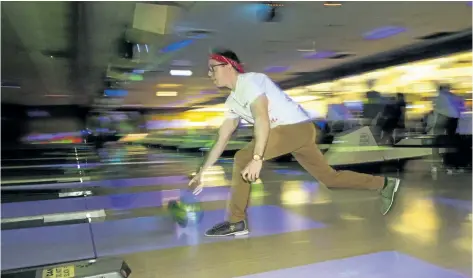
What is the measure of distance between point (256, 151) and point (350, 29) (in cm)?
666

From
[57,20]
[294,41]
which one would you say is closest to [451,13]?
[294,41]

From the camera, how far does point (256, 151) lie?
109 inches

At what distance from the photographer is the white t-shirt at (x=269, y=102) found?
289cm

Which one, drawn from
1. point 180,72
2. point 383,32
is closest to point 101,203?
point 383,32

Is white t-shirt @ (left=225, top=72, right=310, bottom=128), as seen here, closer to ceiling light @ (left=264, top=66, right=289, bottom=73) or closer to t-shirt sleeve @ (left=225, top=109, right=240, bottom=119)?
t-shirt sleeve @ (left=225, top=109, right=240, bottom=119)

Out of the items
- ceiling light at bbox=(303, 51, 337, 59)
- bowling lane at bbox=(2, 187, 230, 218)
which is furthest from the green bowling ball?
ceiling light at bbox=(303, 51, 337, 59)

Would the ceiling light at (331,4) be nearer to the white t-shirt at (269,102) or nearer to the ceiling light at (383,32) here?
the ceiling light at (383,32)

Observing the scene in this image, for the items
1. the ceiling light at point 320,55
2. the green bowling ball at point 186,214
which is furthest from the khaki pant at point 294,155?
the ceiling light at point 320,55

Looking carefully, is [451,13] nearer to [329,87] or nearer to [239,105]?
[329,87]

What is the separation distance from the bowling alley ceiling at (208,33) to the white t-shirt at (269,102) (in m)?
3.93

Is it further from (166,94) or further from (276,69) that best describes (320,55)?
(166,94)

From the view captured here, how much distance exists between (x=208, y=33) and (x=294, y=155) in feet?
19.3

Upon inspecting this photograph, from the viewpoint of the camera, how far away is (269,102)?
10.0 ft

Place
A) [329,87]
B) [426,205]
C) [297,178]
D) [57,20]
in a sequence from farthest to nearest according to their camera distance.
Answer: [329,87]
[57,20]
[297,178]
[426,205]
